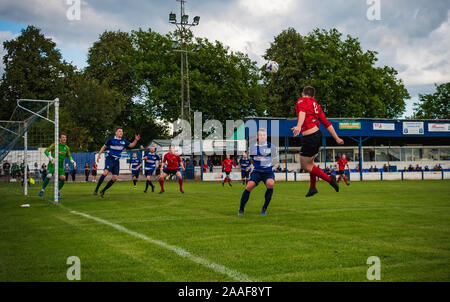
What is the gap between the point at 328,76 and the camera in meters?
48.7

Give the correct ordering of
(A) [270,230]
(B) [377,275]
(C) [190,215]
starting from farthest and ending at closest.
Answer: (C) [190,215]
(A) [270,230]
(B) [377,275]

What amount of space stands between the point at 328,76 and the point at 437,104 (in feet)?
122

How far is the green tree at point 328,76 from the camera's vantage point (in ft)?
161

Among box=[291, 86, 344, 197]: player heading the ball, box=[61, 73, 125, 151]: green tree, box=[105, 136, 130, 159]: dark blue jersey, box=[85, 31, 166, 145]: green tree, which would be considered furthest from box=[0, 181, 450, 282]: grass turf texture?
box=[85, 31, 166, 145]: green tree

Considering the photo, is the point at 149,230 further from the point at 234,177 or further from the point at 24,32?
the point at 24,32

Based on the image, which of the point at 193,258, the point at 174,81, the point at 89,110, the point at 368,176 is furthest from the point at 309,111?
the point at 89,110

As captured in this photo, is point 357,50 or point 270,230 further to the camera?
point 357,50

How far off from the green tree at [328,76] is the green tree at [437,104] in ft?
84.5

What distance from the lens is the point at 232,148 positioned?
1560 inches

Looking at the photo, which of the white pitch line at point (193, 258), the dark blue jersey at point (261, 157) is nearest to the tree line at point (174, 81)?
the dark blue jersey at point (261, 157)

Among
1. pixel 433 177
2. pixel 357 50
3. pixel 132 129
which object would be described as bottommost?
pixel 433 177

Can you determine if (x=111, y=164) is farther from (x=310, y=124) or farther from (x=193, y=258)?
(x=193, y=258)
